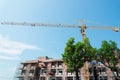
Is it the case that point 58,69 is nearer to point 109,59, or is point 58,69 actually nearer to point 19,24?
point 19,24

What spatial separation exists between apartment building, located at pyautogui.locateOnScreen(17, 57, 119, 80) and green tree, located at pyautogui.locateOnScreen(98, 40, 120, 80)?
14.5 m

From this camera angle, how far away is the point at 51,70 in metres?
59.6

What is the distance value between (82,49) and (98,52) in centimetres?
377

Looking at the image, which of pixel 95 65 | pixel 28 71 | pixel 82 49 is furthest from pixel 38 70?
pixel 82 49

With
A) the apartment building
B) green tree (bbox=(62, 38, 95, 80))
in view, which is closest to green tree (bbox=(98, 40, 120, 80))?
green tree (bbox=(62, 38, 95, 80))

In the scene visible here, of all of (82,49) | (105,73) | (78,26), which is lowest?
(105,73)

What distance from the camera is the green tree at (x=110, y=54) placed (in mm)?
38531

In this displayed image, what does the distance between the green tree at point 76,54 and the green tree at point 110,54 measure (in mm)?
2292

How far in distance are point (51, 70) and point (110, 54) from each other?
25.4 metres

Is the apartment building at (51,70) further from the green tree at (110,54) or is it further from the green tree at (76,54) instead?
Result: the green tree at (76,54)

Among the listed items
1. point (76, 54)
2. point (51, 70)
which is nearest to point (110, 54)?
point (76, 54)

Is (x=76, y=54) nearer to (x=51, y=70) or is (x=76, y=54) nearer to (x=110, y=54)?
(x=110, y=54)

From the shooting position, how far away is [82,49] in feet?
126

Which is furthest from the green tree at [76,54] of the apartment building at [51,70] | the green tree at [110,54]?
the apartment building at [51,70]
